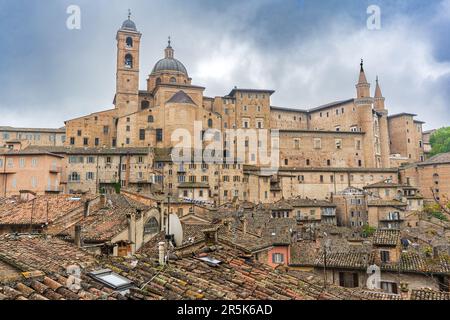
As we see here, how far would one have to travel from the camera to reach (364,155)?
78.4 meters

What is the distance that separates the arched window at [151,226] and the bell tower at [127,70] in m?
51.8

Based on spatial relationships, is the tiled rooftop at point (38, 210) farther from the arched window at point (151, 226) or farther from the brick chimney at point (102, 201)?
the arched window at point (151, 226)

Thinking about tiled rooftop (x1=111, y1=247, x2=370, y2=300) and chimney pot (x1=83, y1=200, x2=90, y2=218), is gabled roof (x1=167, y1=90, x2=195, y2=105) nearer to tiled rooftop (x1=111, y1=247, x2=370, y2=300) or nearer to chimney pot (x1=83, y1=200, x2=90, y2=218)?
chimney pot (x1=83, y1=200, x2=90, y2=218)

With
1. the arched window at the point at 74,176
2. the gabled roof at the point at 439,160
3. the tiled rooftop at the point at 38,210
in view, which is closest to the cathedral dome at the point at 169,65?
the arched window at the point at 74,176

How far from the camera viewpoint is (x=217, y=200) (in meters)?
57.7

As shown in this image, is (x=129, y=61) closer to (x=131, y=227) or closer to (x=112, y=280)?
(x=131, y=227)

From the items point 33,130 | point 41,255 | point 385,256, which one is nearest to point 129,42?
point 33,130

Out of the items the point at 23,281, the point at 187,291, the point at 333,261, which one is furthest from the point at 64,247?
the point at 333,261

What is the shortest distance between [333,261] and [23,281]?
16473 millimetres

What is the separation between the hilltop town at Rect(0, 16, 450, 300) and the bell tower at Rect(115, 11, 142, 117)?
0.20 m

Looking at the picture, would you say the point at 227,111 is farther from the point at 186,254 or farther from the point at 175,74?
the point at 186,254

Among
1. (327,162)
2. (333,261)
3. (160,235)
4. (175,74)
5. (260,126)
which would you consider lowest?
(333,261)

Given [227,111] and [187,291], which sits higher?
[227,111]
